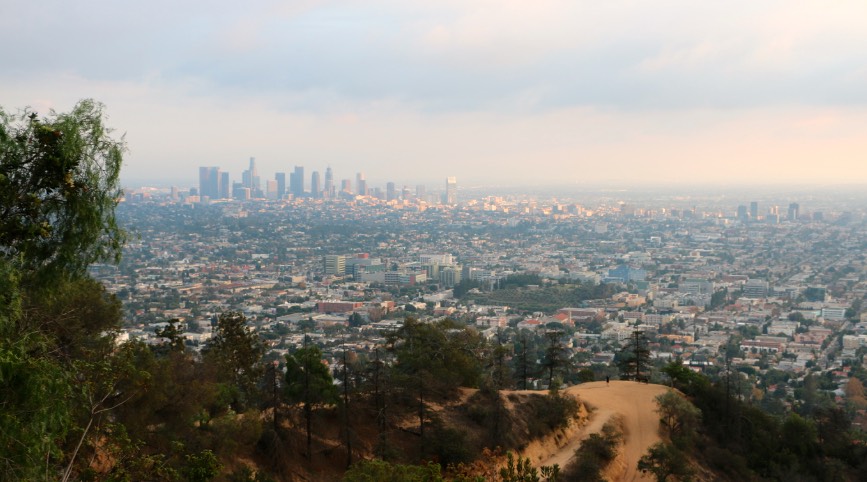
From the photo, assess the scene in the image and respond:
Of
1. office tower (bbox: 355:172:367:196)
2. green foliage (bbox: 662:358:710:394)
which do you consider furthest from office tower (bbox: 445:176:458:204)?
green foliage (bbox: 662:358:710:394)

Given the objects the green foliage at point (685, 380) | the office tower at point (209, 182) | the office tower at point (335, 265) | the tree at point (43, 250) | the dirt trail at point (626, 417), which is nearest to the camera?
the tree at point (43, 250)

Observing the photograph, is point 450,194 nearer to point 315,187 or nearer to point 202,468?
point 315,187

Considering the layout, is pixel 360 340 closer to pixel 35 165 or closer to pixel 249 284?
pixel 249 284

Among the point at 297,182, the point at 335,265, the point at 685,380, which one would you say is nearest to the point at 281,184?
the point at 297,182

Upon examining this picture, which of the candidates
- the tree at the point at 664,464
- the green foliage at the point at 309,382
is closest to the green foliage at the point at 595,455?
the tree at the point at 664,464

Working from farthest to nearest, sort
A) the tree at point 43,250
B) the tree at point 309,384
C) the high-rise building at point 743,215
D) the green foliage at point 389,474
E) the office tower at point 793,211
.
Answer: the office tower at point 793,211, the high-rise building at point 743,215, the tree at point 309,384, the green foliage at point 389,474, the tree at point 43,250

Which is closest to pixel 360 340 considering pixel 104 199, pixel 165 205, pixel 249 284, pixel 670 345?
pixel 670 345

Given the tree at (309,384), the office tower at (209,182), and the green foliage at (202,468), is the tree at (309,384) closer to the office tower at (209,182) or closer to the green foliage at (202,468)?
the green foliage at (202,468)
